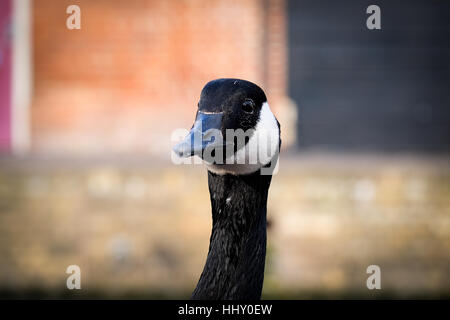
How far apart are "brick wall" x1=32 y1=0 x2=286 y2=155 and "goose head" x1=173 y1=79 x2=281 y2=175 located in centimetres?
225

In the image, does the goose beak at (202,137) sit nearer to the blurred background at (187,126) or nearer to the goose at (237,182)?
the goose at (237,182)

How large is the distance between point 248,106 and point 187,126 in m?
2.40

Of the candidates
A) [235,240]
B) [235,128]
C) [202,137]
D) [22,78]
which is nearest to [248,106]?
[235,128]

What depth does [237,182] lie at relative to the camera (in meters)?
1.19

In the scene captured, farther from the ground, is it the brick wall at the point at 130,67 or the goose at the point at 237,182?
the brick wall at the point at 130,67

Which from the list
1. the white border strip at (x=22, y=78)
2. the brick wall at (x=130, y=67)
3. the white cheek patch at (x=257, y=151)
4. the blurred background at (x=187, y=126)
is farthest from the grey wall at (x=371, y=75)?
the white cheek patch at (x=257, y=151)

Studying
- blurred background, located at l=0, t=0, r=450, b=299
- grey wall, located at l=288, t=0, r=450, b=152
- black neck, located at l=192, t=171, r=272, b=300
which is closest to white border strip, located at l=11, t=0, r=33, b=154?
blurred background, located at l=0, t=0, r=450, b=299

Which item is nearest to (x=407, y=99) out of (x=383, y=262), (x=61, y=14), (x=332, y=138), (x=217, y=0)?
(x=332, y=138)

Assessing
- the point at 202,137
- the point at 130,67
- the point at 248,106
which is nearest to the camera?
the point at 202,137

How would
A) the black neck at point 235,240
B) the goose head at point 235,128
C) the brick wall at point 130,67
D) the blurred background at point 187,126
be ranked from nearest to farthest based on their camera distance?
1. the goose head at point 235,128
2. the black neck at point 235,240
3. the blurred background at point 187,126
4. the brick wall at point 130,67

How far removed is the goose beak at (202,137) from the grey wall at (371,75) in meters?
2.49

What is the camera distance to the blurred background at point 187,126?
10.4ft

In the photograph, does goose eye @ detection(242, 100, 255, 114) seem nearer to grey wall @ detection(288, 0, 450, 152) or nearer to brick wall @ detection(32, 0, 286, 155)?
brick wall @ detection(32, 0, 286, 155)

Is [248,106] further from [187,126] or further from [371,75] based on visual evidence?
[371,75]
